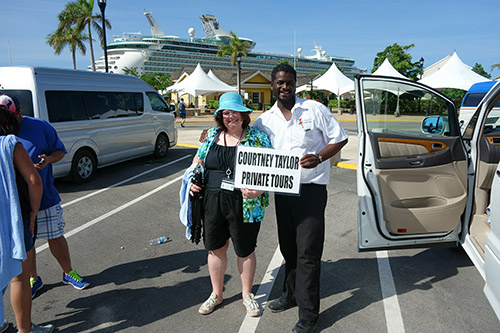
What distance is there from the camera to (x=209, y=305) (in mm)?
2740

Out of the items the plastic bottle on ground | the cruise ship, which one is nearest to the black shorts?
the plastic bottle on ground

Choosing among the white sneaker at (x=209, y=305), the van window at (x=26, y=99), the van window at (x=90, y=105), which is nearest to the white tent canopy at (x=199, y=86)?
the van window at (x=90, y=105)

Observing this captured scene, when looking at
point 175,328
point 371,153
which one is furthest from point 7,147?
point 371,153

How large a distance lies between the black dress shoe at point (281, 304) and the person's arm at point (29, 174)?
6.31ft

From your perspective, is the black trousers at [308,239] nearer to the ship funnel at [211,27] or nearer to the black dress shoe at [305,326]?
the black dress shoe at [305,326]

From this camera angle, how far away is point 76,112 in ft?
22.2

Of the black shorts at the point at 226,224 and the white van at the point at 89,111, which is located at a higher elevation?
the white van at the point at 89,111

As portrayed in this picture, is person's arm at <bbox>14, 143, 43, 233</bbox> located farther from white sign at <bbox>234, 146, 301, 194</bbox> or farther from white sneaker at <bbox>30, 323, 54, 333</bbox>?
white sign at <bbox>234, 146, 301, 194</bbox>

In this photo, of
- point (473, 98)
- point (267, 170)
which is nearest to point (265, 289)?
point (267, 170)

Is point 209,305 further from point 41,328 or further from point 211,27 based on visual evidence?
point 211,27

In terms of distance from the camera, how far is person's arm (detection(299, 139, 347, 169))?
7.55ft

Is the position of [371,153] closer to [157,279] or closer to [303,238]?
[303,238]

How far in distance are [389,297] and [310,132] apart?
170 cm

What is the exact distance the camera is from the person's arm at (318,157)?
7.55 feet
